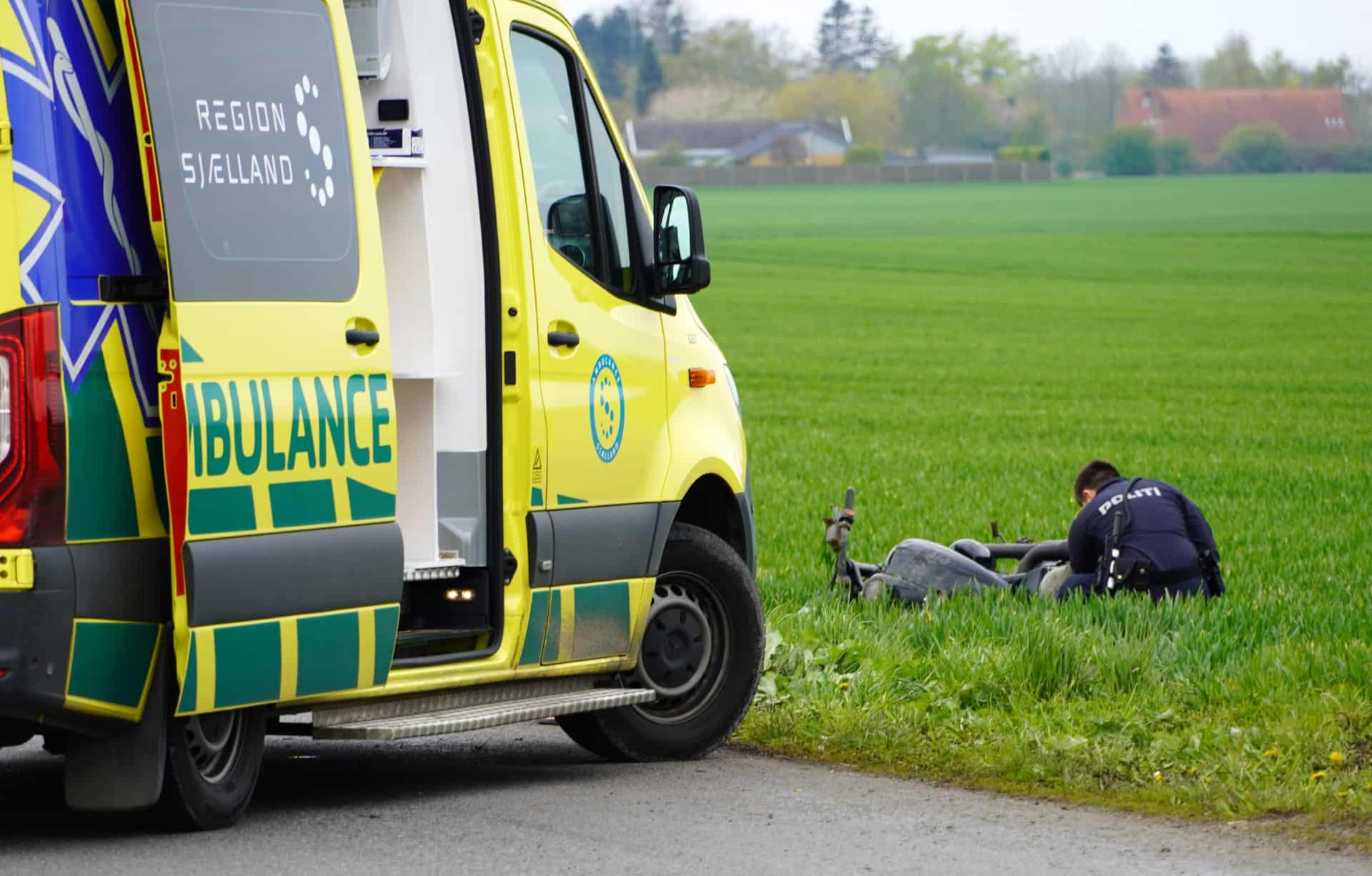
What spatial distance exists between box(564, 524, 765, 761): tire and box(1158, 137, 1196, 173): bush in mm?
137193

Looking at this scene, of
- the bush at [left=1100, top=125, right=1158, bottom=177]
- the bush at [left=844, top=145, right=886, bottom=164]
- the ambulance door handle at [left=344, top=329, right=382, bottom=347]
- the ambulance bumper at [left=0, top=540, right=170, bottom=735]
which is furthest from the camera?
the bush at [left=844, top=145, right=886, bottom=164]

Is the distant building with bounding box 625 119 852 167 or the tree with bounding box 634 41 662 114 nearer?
the distant building with bounding box 625 119 852 167

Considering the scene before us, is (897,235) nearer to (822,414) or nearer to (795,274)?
(795,274)

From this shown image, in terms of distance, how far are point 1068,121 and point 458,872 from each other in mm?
169257

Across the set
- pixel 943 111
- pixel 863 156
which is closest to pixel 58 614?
pixel 863 156

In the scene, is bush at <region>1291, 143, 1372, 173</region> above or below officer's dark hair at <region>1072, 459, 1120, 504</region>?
below

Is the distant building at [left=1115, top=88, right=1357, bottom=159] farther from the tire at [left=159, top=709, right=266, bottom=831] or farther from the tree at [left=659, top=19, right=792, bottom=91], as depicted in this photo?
the tire at [left=159, top=709, right=266, bottom=831]

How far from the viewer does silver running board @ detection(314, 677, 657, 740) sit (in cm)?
721

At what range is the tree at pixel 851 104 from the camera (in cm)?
17438

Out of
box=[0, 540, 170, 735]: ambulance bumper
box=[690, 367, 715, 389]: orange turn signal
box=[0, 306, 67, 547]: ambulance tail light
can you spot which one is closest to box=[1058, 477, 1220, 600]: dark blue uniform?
box=[690, 367, 715, 389]: orange turn signal

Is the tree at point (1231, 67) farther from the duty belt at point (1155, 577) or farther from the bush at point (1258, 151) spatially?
the duty belt at point (1155, 577)

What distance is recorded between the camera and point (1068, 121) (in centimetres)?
17175

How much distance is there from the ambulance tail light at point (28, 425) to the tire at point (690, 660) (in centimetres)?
271

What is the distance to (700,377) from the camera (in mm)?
8734
